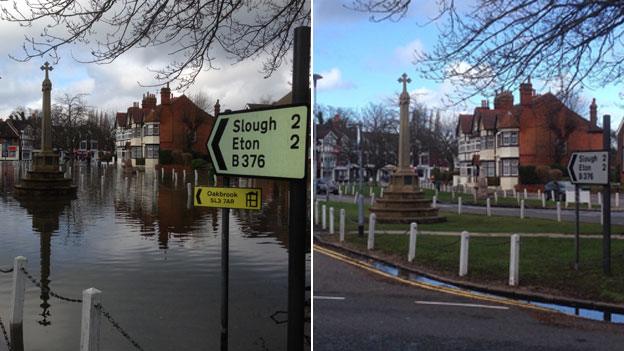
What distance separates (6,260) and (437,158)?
665cm

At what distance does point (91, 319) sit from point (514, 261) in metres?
3.64

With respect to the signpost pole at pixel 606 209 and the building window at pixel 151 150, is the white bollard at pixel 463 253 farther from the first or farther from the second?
the building window at pixel 151 150

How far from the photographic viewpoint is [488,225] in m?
4.92

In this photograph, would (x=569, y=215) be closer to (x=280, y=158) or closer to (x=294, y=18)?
(x=294, y=18)

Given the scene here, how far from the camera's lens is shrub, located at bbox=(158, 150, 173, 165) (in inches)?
295

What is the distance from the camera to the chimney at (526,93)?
3.81 metres

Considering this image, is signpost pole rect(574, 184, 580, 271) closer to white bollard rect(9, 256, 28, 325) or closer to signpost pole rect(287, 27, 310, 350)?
signpost pole rect(287, 27, 310, 350)

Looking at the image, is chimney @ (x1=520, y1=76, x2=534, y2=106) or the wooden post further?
the wooden post

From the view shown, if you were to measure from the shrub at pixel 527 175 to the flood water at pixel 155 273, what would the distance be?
66.5 inches

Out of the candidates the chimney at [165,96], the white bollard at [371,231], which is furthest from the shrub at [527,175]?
the chimney at [165,96]

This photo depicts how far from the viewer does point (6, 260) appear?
26.2ft

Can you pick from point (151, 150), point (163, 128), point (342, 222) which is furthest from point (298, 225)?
point (151, 150)

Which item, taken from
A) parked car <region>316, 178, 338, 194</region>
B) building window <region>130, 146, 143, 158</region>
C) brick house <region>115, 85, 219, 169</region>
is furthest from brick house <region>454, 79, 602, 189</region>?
building window <region>130, 146, 143, 158</region>

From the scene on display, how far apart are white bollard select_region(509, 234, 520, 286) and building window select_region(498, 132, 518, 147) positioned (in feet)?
4.24
